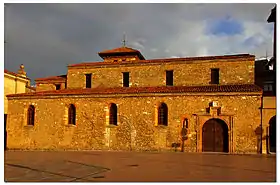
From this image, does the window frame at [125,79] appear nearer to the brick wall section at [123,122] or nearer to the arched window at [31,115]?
the brick wall section at [123,122]

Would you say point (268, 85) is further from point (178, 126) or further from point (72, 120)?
point (72, 120)

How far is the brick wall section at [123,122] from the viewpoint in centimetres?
2197

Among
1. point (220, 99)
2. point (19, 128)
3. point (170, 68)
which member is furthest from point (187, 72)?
point (19, 128)

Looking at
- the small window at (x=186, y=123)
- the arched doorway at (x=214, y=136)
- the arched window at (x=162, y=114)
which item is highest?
the arched window at (x=162, y=114)

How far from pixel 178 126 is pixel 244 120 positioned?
4.65 meters

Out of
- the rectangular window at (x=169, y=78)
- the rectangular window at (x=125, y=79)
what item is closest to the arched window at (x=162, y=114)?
the rectangular window at (x=169, y=78)

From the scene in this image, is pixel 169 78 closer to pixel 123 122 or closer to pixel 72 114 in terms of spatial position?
pixel 123 122

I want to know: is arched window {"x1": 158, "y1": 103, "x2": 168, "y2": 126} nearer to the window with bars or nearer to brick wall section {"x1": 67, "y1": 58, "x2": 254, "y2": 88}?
brick wall section {"x1": 67, "y1": 58, "x2": 254, "y2": 88}

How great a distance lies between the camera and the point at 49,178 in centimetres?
1116

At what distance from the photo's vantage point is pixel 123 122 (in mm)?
24031

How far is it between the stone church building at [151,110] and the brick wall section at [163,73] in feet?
0.26

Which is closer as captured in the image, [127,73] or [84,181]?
[84,181]

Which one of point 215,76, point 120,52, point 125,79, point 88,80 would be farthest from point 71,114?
point 215,76
